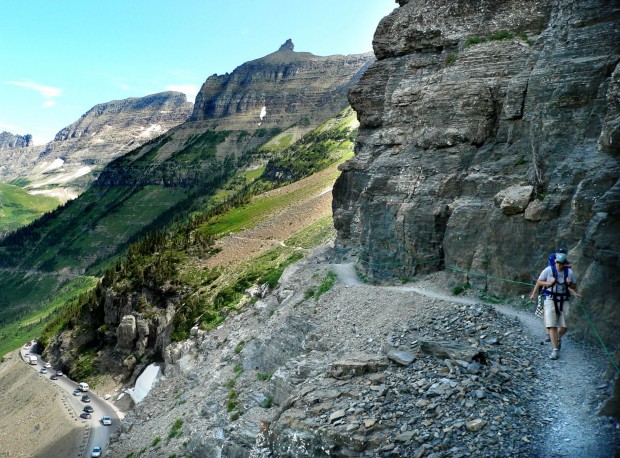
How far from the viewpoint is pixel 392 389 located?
14.8 metres

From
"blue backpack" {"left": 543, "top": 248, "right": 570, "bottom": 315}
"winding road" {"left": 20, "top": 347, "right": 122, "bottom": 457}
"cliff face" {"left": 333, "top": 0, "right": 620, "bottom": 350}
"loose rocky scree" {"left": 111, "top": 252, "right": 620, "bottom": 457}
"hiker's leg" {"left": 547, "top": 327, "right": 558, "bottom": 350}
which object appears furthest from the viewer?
"winding road" {"left": 20, "top": 347, "right": 122, "bottom": 457}

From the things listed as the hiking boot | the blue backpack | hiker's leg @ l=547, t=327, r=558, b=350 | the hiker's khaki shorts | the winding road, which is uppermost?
the blue backpack

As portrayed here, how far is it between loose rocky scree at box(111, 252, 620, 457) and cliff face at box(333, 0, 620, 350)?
218 cm

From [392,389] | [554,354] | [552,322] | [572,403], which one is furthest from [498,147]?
[572,403]

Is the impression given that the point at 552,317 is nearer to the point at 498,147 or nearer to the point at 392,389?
the point at 392,389

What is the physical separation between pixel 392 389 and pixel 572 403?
4627mm

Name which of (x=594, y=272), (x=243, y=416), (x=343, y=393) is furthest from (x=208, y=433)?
(x=594, y=272)

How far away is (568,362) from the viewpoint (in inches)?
563

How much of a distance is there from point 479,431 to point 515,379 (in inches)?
96.7

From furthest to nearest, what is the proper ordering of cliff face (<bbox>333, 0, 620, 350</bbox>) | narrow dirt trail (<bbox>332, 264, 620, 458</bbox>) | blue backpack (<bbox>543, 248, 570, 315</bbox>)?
cliff face (<bbox>333, 0, 620, 350</bbox>), blue backpack (<bbox>543, 248, 570, 315</bbox>), narrow dirt trail (<bbox>332, 264, 620, 458</bbox>)

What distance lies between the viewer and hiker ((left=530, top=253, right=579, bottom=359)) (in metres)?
14.8

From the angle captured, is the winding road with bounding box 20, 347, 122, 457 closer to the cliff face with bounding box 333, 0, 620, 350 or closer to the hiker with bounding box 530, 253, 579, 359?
the cliff face with bounding box 333, 0, 620, 350

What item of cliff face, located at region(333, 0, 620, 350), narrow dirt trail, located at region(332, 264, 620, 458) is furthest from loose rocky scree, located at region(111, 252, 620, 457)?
cliff face, located at region(333, 0, 620, 350)

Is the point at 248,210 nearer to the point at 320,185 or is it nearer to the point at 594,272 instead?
the point at 320,185
